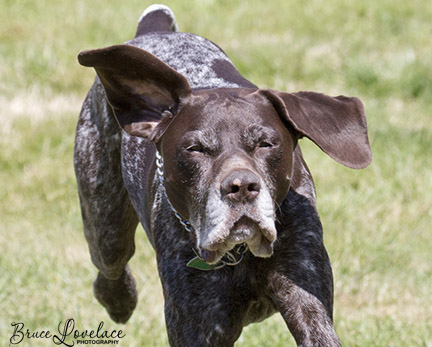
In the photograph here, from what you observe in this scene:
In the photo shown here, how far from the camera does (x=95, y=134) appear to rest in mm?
5785

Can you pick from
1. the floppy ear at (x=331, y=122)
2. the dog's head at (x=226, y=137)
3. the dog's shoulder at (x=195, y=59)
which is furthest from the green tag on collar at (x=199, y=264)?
the dog's shoulder at (x=195, y=59)

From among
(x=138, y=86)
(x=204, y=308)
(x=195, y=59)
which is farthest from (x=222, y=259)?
(x=195, y=59)

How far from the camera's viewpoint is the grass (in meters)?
6.40

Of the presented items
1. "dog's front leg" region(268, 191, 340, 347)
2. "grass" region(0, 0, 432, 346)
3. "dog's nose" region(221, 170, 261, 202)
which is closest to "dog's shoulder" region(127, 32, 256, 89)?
"dog's front leg" region(268, 191, 340, 347)

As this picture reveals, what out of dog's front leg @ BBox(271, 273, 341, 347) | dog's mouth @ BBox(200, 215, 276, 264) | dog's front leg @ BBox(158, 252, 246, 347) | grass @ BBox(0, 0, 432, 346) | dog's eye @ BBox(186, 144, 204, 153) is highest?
dog's eye @ BBox(186, 144, 204, 153)

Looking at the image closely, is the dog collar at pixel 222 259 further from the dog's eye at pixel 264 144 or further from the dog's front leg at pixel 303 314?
the dog's eye at pixel 264 144

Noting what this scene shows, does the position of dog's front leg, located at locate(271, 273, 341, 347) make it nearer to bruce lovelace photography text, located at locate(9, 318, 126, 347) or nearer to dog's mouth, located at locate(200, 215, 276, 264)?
dog's mouth, located at locate(200, 215, 276, 264)

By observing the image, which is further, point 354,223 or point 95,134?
point 354,223

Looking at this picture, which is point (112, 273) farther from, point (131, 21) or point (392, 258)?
point (131, 21)

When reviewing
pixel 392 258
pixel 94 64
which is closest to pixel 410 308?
pixel 392 258

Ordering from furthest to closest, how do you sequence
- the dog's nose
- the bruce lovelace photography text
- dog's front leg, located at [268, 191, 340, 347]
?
the bruce lovelace photography text, dog's front leg, located at [268, 191, 340, 347], the dog's nose

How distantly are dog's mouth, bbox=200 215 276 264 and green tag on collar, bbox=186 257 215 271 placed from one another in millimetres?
154

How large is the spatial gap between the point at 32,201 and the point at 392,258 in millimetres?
3131

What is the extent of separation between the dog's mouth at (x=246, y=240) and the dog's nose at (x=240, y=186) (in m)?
0.09
